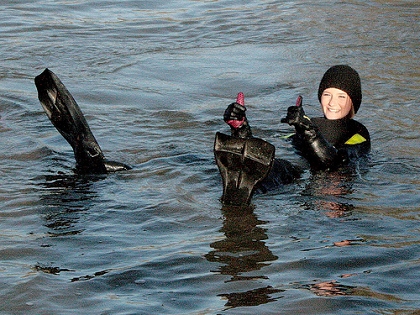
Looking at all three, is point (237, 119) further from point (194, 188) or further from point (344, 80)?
point (344, 80)

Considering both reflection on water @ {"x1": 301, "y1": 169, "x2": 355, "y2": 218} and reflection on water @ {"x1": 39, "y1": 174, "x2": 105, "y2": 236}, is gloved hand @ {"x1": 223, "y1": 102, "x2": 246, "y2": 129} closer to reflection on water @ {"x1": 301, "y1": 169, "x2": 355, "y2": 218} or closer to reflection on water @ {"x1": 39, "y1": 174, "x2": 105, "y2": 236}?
reflection on water @ {"x1": 301, "y1": 169, "x2": 355, "y2": 218}

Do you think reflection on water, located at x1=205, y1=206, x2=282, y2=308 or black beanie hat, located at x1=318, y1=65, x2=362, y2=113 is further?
black beanie hat, located at x1=318, y1=65, x2=362, y2=113

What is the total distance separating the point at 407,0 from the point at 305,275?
414 inches

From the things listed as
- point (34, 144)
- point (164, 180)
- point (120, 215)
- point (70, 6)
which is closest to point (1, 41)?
point (70, 6)

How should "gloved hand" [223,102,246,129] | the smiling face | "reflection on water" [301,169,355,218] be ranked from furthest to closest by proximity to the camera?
the smiling face → "reflection on water" [301,169,355,218] → "gloved hand" [223,102,246,129]

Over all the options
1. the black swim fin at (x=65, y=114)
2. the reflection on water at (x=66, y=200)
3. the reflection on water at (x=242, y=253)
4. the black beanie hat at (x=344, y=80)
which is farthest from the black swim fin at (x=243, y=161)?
the black beanie hat at (x=344, y=80)

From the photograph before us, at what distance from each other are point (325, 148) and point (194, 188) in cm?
107

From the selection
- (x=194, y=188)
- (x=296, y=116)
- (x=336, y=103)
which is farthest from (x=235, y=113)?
(x=336, y=103)

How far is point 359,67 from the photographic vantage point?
10641mm

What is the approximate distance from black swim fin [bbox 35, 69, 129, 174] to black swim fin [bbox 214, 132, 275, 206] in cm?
118

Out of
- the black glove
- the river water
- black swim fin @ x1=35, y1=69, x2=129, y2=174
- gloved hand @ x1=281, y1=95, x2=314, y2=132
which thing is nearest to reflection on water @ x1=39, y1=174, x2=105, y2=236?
the river water

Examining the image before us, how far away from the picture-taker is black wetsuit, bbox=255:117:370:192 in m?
6.37

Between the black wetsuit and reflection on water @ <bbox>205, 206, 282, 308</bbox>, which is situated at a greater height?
the black wetsuit

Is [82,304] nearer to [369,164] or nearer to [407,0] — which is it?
[369,164]
